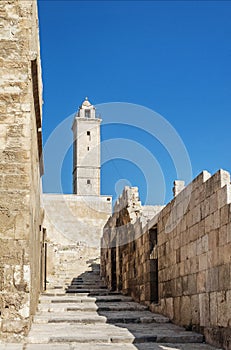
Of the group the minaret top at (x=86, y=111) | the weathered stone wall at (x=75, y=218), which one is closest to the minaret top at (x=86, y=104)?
the minaret top at (x=86, y=111)

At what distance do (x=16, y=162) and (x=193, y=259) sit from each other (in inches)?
121

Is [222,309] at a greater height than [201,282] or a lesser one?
lesser

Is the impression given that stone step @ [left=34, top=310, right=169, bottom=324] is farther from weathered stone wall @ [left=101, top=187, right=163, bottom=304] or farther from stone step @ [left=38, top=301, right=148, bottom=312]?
weathered stone wall @ [left=101, top=187, right=163, bottom=304]

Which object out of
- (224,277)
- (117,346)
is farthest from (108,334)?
(224,277)

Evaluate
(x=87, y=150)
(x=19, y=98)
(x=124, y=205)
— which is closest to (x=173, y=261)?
(x=19, y=98)

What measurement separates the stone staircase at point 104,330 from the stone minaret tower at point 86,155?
45.7m

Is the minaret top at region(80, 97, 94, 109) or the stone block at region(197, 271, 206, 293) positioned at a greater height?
the minaret top at region(80, 97, 94, 109)

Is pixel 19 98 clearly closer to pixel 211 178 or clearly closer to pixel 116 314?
pixel 211 178

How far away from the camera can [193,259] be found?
813 centimetres

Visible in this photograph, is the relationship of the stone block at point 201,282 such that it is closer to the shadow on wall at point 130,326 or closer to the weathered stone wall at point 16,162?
the shadow on wall at point 130,326

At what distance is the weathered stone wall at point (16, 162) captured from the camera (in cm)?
683

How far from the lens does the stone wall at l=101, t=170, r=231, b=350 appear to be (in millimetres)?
6707

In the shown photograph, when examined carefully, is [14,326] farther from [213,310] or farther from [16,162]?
[213,310]


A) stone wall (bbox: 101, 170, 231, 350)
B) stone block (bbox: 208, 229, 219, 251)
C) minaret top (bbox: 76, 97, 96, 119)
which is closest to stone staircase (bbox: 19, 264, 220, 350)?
stone wall (bbox: 101, 170, 231, 350)
